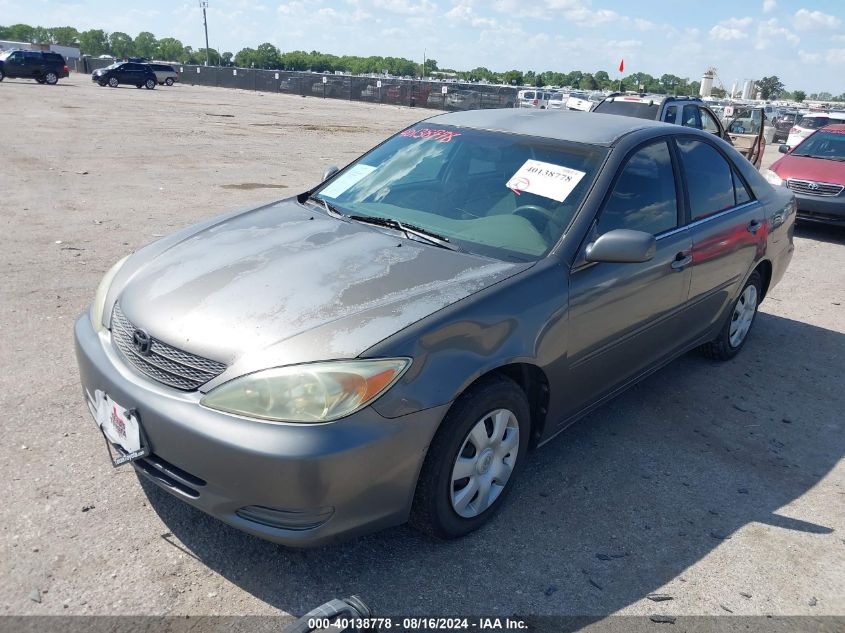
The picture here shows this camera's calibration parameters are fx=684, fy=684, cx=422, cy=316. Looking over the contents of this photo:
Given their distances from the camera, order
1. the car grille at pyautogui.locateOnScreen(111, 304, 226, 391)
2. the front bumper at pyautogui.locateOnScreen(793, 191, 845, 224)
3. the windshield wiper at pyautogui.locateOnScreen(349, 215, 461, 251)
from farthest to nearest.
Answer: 1. the front bumper at pyautogui.locateOnScreen(793, 191, 845, 224)
2. the windshield wiper at pyautogui.locateOnScreen(349, 215, 461, 251)
3. the car grille at pyautogui.locateOnScreen(111, 304, 226, 391)

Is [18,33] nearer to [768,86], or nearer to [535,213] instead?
[768,86]

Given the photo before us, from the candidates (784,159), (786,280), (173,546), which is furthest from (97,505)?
(784,159)

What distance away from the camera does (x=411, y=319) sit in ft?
8.54

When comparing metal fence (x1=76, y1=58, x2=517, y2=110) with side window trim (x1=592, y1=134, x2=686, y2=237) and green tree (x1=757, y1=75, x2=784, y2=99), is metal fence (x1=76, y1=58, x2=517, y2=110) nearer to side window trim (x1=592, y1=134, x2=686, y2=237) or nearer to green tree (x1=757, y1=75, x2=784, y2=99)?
side window trim (x1=592, y1=134, x2=686, y2=237)

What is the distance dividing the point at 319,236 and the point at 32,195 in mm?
7497

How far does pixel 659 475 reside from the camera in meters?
3.60

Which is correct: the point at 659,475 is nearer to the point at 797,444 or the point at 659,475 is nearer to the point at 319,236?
the point at 797,444

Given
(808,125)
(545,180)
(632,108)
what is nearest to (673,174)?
(545,180)

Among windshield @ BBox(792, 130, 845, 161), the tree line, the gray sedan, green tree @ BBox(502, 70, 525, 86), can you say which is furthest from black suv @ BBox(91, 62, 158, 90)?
the tree line

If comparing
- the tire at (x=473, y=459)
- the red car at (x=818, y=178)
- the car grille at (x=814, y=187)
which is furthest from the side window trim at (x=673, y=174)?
the car grille at (x=814, y=187)

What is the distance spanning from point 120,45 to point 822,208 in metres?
176

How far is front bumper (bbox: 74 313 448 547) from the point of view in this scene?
2299 mm

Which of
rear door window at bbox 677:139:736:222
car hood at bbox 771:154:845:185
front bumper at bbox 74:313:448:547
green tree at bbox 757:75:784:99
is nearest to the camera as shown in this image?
front bumper at bbox 74:313:448:547

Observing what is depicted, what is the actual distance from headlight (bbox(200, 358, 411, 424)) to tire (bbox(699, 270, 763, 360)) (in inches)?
134
